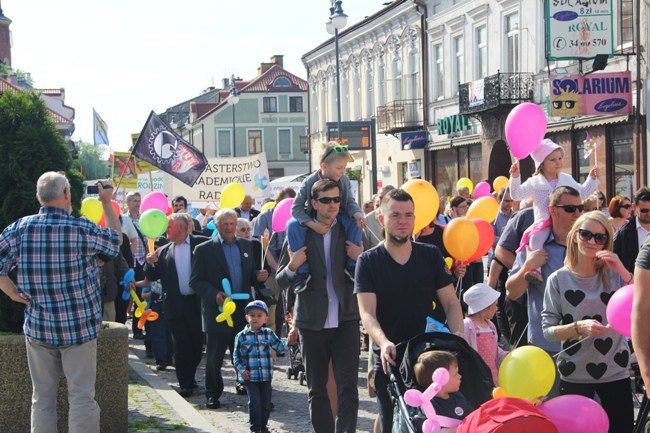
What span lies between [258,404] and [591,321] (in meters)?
3.67

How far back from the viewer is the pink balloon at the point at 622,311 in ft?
17.3

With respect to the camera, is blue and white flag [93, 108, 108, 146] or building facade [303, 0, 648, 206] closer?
building facade [303, 0, 648, 206]

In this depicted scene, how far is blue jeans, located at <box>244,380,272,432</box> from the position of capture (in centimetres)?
853

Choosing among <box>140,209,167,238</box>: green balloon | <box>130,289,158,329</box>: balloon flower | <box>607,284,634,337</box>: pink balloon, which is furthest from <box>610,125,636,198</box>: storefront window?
<box>607,284,634,337</box>: pink balloon

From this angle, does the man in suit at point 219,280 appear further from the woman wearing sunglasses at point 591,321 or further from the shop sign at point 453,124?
the shop sign at point 453,124

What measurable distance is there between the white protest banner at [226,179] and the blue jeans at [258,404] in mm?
13209

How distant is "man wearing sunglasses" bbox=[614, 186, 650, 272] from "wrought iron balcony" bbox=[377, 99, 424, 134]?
96.2 ft

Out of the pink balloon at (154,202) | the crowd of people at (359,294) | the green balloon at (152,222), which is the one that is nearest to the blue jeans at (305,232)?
the crowd of people at (359,294)

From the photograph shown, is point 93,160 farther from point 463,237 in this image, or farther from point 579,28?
point 463,237

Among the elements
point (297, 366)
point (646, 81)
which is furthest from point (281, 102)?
point (297, 366)

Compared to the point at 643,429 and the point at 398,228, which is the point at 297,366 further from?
the point at 643,429

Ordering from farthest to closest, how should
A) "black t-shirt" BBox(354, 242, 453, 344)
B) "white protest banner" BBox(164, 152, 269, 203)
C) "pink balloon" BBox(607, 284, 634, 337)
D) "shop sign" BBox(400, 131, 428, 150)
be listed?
"shop sign" BBox(400, 131, 428, 150), "white protest banner" BBox(164, 152, 269, 203), "black t-shirt" BBox(354, 242, 453, 344), "pink balloon" BBox(607, 284, 634, 337)

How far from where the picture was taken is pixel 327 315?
7.17m

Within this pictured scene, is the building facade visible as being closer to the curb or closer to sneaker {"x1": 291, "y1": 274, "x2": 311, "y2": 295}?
the curb
